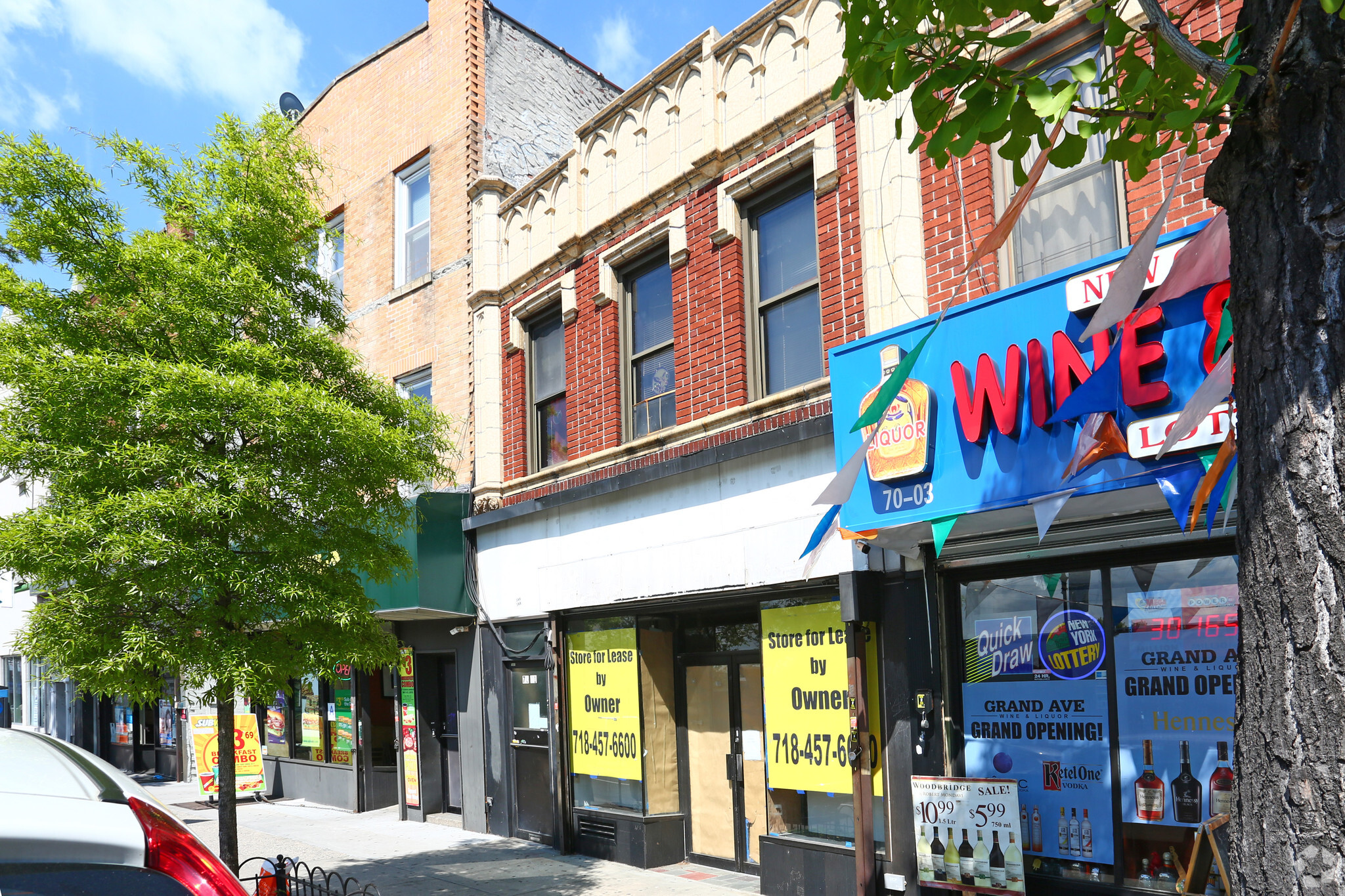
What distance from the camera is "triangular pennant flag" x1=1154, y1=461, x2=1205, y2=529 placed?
618cm

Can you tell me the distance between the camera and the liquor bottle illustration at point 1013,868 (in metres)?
7.54

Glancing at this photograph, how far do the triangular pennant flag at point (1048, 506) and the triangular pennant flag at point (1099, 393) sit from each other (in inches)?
19.6

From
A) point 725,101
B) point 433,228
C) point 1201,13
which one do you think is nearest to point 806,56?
point 725,101

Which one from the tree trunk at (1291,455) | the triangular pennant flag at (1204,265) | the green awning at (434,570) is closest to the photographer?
the tree trunk at (1291,455)

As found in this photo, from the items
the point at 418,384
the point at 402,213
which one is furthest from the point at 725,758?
the point at 402,213

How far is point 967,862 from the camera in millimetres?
7832

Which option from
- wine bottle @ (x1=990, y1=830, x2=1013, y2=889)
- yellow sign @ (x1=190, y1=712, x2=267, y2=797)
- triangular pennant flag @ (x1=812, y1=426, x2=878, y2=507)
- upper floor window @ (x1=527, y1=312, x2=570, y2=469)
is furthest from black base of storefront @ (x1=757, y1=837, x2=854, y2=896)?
yellow sign @ (x1=190, y1=712, x2=267, y2=797)

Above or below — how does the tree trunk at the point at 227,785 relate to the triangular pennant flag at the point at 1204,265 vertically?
below

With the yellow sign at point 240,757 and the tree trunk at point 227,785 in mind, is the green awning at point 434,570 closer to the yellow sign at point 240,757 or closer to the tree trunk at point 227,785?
the tree trunk at point 227,785

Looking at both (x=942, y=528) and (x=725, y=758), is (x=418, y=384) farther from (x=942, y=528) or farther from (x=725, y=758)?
(x=942, y=528)

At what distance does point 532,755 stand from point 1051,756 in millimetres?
7093

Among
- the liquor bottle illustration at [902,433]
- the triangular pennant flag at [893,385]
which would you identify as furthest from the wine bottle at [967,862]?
the triangular pennant flag at [893,385]

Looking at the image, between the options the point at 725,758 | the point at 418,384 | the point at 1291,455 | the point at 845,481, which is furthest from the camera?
the point at 418,384

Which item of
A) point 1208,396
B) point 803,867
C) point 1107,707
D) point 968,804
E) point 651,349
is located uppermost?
point 651,349
